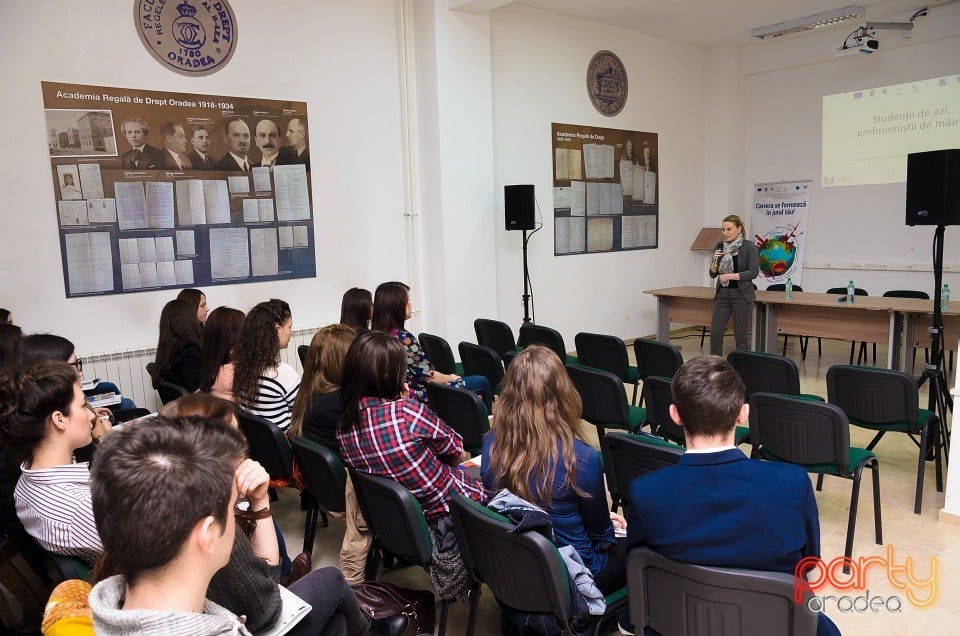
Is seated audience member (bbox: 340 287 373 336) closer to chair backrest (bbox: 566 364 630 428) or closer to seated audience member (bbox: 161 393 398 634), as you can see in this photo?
chair backrest (bbox: 566 364 630 428)

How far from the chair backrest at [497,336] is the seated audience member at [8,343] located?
3.07 meters

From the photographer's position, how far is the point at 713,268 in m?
6.64

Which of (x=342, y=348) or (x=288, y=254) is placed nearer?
(x=342, y=348)

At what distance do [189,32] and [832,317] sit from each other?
19.7ft

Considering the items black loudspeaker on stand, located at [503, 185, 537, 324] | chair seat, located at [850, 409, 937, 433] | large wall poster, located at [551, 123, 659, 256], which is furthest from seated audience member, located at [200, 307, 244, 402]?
large wall poster, located at [551, 123, 659, 256]

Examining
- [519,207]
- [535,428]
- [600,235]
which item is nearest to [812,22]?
[600,235]

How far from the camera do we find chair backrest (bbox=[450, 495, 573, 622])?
1.77 m

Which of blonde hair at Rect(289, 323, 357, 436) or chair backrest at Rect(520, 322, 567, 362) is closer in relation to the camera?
blonde hair at Rect(289, 323, 357, 436)

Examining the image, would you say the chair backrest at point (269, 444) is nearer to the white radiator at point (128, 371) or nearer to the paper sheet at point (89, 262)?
the white radiator at point (128, 371)

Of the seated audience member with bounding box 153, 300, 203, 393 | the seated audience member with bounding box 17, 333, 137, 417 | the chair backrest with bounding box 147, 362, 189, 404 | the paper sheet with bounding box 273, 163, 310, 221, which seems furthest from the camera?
the paper sheet with bounding box 273, 163, 310, 221

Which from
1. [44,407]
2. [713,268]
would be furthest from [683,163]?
[44,407]

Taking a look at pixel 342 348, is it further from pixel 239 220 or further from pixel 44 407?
pixel 239 220

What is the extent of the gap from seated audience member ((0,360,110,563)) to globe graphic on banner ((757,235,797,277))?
8.58 metres

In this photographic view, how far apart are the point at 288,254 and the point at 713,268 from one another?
4.01 metres
